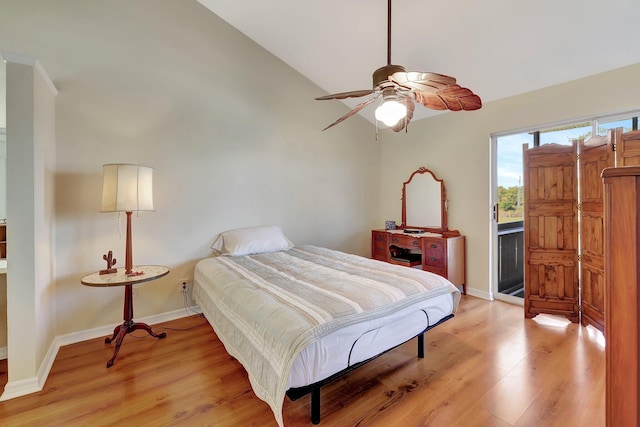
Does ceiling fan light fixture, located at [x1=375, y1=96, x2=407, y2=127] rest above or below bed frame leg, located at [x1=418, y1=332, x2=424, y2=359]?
above

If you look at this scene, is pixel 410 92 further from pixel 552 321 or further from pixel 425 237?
pixel 552 321

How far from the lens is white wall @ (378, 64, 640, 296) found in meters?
2.62

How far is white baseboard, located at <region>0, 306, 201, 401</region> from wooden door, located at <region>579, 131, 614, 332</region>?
12.8ft

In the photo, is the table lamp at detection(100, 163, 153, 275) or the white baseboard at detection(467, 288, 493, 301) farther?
the white baseboard at detection(467, 288, 493, 301)

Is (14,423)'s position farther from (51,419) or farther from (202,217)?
(202,217)

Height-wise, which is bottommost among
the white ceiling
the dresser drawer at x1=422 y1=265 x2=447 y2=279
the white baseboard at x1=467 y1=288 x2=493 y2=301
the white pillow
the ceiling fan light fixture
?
the white baseboard at x1=467 y1=288 x2=493 y2=301

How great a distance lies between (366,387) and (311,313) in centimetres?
77

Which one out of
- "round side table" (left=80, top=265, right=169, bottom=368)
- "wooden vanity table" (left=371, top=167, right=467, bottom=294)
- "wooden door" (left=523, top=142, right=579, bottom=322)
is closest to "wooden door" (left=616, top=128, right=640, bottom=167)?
"wooden door" (left=523, top=142, right=579, bottom=322)

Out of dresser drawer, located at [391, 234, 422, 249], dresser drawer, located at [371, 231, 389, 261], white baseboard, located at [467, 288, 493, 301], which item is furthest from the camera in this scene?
dresser drawer, located at [371, 231, 389, 261]

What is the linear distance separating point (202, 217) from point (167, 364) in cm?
148

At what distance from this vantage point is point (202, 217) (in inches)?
123

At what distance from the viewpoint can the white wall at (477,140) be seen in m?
2.62

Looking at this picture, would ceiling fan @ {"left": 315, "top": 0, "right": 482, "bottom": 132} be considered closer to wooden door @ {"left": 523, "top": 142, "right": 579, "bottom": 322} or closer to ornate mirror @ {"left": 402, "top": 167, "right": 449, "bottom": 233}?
wooden door @ {"left": 523, "top": 142, "right": 579, "bottom": 322}

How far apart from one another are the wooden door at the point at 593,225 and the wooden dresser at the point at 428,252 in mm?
1172
